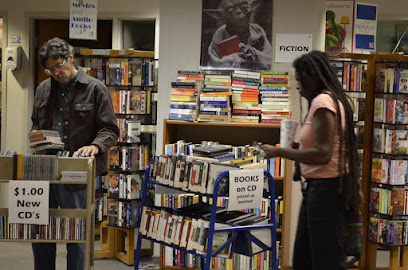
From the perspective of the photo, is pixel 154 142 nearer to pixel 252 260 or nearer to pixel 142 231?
pixel 252 260

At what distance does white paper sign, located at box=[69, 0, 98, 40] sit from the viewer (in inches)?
228

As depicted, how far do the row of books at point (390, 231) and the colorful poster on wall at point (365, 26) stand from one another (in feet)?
5.67

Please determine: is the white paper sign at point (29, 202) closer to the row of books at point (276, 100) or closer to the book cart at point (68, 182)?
the book cart at point (68, 182)

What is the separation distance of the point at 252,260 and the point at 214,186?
1.75m

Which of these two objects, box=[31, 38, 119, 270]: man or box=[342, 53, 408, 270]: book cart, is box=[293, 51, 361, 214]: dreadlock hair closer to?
box=[31, 38, 119, 270]: man

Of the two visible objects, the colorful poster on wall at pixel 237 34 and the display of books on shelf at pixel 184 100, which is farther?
the colorful poster on wall at pixel 237 34

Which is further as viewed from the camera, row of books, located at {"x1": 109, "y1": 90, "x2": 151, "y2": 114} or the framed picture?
the framed picture

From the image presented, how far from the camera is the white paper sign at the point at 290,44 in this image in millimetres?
5555

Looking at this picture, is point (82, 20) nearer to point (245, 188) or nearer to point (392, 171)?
point (245, 188)

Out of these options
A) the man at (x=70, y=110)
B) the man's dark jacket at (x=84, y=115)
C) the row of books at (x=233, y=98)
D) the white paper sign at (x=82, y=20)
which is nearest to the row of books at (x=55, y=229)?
the man at (x=70, y=110)

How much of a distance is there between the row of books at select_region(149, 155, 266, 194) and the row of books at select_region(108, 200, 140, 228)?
1.55 meters

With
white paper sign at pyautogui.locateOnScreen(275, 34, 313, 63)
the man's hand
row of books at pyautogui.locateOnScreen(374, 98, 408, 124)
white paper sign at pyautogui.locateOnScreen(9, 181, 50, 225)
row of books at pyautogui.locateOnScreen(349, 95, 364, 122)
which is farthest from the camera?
row of books at pyautogui.locateOnScreen(349, 95, 364, 122)

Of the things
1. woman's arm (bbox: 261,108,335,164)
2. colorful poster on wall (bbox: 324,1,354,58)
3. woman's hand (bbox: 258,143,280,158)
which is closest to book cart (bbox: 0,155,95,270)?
woman's hand (bbox: 258,143,280,158)

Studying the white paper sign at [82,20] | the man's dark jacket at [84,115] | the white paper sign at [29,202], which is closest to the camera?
the white paper sign at [29,202]
